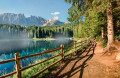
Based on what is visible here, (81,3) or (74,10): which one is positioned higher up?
(81,3)

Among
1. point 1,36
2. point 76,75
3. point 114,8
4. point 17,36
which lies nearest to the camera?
point 76,75

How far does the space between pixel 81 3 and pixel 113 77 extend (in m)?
10.5

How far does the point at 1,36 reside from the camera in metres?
127

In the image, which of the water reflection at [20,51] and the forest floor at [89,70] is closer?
the forest floor at [89,70]

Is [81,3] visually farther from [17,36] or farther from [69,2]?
[17,36]

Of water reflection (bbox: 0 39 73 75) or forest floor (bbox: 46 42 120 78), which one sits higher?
forest floor (bbox: 46 42 120 78)

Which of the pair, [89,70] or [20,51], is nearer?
[89,70]

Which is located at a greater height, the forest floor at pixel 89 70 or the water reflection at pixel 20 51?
the forest floor at pixel 89 70

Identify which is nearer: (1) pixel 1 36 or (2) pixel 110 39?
(2) pixel 110 39

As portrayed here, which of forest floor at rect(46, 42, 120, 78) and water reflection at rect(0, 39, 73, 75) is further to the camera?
water reflection at rect(0, 39, 73, 75)

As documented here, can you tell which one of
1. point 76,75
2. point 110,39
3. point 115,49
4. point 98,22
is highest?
point 98,22

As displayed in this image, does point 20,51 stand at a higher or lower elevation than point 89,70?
lower

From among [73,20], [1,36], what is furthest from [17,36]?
[73,20]

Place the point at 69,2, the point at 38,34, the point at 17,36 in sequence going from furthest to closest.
→ the point at 17,36 < the point at 38,34 < the point at 69,2
